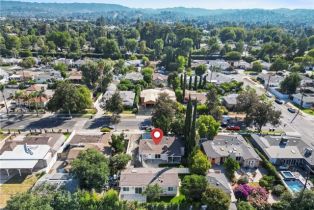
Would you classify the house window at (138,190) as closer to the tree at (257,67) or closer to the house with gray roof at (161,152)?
the house with gray roof at (161,152)

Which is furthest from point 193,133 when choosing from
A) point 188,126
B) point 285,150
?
point 285,150

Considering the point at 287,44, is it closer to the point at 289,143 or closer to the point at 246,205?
the point at 289,143

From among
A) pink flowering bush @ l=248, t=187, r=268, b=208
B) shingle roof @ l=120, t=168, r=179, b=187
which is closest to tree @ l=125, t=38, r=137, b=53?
shingle roof @ l=120, t=168, r=179, b=187

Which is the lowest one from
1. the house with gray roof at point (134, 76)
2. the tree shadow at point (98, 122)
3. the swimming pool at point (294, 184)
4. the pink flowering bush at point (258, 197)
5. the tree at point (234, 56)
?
the tree shadow at point (98, 122)

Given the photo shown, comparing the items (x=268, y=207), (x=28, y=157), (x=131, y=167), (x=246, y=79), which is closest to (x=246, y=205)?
(x=268, y=207)

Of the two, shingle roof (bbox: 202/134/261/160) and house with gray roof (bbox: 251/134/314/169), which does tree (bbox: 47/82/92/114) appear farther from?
house with gray roof (bbox: 251/134/314/169)

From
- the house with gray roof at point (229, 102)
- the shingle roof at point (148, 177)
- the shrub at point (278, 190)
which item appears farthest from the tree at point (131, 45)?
the shrub at point (278, 190)
